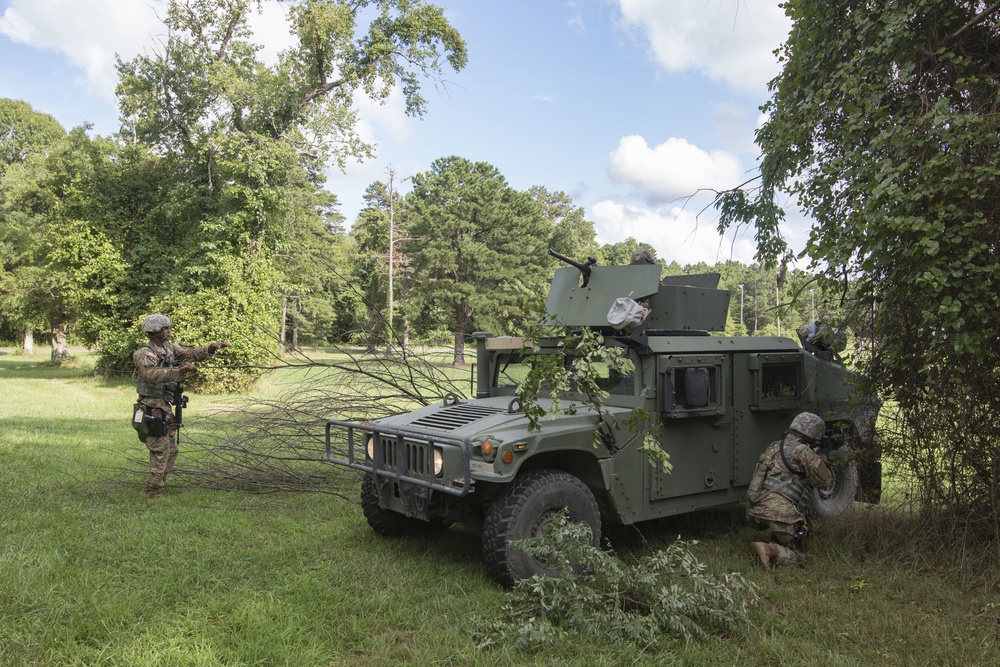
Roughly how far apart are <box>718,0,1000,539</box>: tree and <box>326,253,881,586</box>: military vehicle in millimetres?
616

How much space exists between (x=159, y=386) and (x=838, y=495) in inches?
257

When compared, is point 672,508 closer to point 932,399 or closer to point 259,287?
point 932,399

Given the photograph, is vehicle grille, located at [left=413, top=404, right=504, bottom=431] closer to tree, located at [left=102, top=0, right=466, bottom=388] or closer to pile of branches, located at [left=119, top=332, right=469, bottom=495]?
pile of branches, located at [left=119, top=332, right=469, bottom=495]

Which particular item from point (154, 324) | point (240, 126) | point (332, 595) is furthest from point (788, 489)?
point (240, 126)

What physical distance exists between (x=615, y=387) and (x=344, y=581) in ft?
7.87

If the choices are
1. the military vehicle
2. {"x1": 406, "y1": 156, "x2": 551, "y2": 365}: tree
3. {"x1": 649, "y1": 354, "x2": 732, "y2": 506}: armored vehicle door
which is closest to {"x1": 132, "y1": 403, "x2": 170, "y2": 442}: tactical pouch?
the military vehicle

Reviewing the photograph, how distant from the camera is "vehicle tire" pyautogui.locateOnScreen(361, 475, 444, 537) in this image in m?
5.57

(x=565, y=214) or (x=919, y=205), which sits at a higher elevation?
(x=565, y=214)

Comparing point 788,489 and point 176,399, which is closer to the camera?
point 788,489

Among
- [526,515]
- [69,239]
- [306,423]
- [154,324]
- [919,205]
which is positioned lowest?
[526,515]

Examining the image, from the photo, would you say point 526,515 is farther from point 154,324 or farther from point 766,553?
point 154,324

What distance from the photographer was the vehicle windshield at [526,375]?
210 inches

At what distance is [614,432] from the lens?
16.7 feet

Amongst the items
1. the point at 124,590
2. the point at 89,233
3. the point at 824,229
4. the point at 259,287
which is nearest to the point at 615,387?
the point at 824,229
